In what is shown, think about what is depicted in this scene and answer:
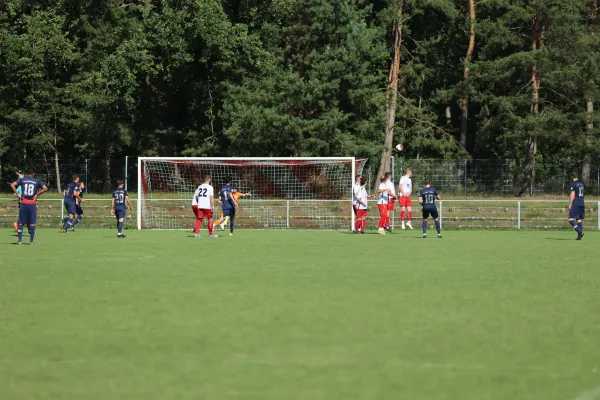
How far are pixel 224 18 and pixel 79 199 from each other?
21418mm

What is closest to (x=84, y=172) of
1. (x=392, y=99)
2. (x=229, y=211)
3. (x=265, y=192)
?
(x=265, y=192)

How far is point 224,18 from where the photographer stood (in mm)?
53688

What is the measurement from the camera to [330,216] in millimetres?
38438

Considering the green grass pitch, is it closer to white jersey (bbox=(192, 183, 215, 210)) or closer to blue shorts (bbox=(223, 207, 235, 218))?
white jersey (bbox=(192, 183, 215, 210))

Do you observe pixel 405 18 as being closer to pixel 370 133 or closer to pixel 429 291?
pixel 370 133

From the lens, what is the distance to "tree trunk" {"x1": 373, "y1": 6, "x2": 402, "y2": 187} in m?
53.6

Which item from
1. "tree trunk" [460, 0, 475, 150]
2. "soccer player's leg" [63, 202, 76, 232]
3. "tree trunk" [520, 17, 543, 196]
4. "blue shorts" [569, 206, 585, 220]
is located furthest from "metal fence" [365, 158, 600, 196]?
"blue shorts" [569, 206, 585, 220]

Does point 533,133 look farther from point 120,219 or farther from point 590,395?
point 590,395

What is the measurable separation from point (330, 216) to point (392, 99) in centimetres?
1786

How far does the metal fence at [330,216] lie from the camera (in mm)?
38312

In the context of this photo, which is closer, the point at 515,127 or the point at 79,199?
the point at 79,199

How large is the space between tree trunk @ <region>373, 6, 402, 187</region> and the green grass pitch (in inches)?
1315

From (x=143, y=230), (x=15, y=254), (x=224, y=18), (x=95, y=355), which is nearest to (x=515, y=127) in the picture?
(x=224, y=18)

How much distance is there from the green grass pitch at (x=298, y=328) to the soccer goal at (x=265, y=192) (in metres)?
18.0
